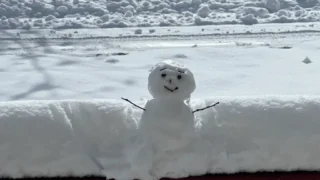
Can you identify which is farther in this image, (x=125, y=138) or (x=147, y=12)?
(x=147, y=12)

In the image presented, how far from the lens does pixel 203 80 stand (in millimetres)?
3168

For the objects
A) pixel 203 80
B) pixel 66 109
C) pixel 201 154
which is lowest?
pixel 203 80

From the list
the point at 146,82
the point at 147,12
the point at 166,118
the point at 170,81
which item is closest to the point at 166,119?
the point at 166,118

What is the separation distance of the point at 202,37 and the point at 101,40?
1.06m

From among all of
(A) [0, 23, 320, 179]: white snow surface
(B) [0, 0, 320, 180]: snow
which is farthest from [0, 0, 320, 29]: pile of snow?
(A) [0, 23, 320, 179]: white snow surface

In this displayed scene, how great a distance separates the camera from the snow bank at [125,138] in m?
1.36

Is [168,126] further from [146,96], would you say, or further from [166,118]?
[146,96]

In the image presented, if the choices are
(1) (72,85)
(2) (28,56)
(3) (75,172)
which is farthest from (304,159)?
(2) (28,56)

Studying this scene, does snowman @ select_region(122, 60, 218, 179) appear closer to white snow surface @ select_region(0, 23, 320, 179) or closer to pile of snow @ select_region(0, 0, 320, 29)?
white snow surface @ select_region(0, 23, 320, 179)

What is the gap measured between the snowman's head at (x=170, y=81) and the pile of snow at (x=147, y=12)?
340 cm

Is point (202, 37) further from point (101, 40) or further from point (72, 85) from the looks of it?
point (72, 85)

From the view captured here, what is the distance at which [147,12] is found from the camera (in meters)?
5.25

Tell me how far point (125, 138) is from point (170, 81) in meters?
0.25

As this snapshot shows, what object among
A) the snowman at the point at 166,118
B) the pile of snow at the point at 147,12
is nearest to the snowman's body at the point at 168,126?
the snowman at the point at 166,118
